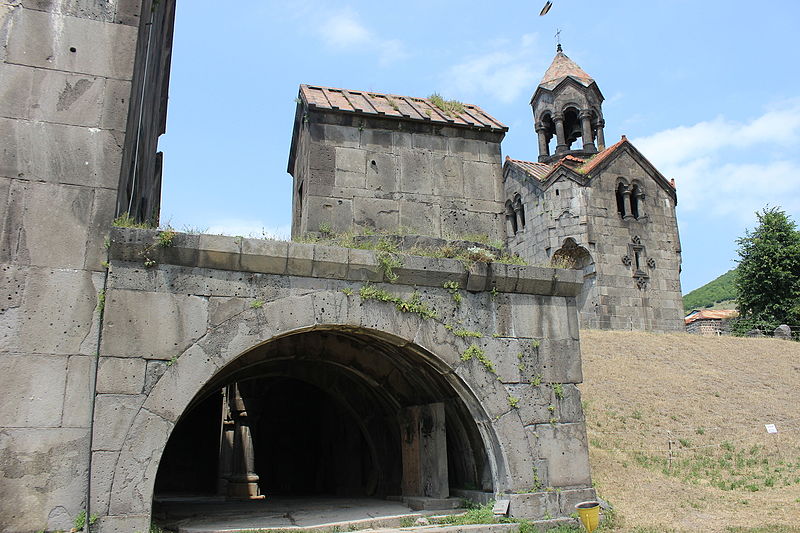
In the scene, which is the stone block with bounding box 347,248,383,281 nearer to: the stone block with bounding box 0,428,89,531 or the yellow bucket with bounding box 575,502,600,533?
the stone block with bounding box 0,428,89,531

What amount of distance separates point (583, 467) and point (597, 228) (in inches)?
726

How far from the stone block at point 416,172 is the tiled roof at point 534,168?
59.5 ft

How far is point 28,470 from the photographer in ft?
18.1

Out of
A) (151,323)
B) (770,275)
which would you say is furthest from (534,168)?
(151,323)

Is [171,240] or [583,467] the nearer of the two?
[171,240]

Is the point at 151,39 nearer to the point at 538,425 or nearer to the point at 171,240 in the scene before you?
the point at 171,240

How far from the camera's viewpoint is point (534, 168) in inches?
1072

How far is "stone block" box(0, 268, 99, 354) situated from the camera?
5.75 m

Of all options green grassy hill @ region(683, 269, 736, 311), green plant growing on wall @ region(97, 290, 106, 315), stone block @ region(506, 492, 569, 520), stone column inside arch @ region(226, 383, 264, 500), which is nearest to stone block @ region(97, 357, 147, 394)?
green plant growing on wall @ region(97, 290, 106, 315)

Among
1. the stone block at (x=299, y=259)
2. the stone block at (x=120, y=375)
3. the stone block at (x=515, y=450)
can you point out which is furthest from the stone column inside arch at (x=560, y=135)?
the stone block at (x=120, y=375)

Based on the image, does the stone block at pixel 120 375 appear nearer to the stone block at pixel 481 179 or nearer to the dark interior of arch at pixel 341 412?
the dark interior of arch at pixel 341 412

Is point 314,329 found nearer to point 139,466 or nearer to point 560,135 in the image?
point 139,466

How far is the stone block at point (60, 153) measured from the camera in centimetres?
609

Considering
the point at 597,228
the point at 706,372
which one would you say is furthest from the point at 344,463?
the point at 597,228
